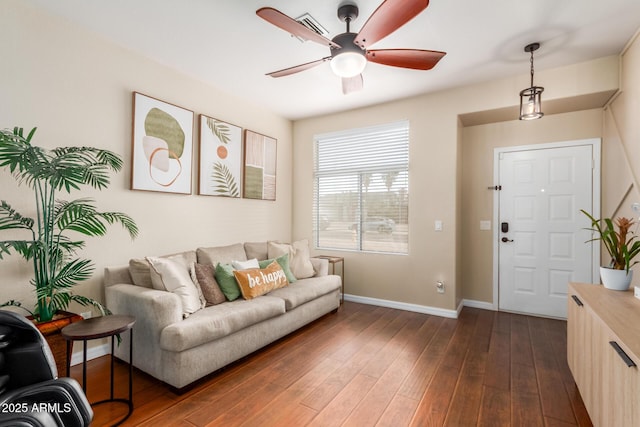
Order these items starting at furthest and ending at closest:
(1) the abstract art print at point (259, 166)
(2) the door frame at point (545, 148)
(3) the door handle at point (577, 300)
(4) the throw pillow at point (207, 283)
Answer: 1. (1) the abstract art print at point (259, 166)
2. (2) the door frame at point (545, 148)
3. (4) the throw pillow at point (207, 283)
4. (3) the door handle at point (577, 300)

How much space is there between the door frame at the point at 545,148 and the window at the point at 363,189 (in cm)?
111

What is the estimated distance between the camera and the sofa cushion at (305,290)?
3036mm

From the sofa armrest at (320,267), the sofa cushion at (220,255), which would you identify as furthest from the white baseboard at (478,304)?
the sofa cushion at (220,255)

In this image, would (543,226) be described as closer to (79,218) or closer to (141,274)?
(141,274)

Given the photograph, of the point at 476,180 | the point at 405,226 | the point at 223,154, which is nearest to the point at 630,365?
the point at 405,226

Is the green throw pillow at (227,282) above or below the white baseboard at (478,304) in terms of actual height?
above

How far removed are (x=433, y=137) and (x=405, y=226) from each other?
118 cm

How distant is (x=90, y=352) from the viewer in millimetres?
2590

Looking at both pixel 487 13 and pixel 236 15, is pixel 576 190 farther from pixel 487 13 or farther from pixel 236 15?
pixel 236 15

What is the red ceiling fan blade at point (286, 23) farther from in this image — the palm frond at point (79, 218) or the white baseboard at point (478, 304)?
the white baseboard at point (478, 304)

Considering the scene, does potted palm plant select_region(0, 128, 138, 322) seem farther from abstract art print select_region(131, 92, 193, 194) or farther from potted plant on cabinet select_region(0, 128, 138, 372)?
abstract art print select_region(131, 92, 193, 194)

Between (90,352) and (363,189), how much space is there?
3.48m

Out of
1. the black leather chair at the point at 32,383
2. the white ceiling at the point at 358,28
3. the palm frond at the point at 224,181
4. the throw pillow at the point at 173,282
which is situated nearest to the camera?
the black leather chair at the point at 32,383

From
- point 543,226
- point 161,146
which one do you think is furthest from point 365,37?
point 543,226
